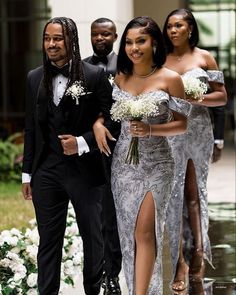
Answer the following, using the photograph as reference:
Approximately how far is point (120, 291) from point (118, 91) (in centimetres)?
186

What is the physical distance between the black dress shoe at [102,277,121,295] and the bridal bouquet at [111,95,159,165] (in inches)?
60.4

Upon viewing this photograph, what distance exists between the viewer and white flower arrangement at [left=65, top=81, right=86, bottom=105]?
6.09 m

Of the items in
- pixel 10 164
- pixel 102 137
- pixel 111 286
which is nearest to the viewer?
pixel 102 137

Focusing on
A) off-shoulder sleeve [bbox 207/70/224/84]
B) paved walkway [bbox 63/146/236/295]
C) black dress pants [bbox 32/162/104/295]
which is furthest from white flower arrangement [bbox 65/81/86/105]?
paved walkway [bbox 63/146/236/295]

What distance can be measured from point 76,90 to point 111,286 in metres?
1.89

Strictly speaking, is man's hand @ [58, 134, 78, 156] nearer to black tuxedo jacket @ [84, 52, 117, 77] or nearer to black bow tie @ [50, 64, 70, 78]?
black bow tie @ [50, 64, 70, 78]

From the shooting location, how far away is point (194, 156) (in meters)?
8.38

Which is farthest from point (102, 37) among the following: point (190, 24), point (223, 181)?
point (223, 181)

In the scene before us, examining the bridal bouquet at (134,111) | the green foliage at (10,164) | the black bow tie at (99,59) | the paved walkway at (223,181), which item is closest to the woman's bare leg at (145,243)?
the bridal bouquet at (134,111)

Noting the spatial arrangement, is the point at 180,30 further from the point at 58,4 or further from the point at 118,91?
the point at 58,4

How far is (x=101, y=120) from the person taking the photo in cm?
632

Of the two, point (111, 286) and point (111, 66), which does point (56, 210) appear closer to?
point (111, 286)

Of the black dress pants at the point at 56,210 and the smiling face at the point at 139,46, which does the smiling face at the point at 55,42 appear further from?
the black dress pants at the point at 56,210

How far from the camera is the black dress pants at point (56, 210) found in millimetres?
6258
